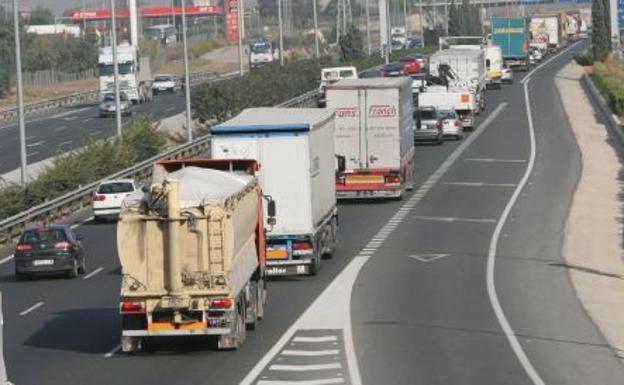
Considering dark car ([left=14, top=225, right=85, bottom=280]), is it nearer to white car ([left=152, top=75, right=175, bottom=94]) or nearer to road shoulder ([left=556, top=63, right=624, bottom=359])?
road shoulder ([left=556, top=63, right=624, bottom=359])

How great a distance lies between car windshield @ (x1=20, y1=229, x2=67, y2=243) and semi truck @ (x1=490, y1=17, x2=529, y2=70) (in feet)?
318

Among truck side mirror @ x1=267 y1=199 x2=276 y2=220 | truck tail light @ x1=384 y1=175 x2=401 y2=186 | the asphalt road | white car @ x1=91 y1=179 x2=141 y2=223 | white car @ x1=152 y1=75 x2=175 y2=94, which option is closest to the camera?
truck side mirror @ x1=267 y1=199 x2=276 y2=220

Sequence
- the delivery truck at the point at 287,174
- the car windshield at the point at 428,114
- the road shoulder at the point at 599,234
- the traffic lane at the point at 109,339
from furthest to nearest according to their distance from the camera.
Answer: the car windshield at the point at 428,114 → the delivery truck at the point at 287,174 → the road shoulder at the point at 599,234 → the traffic lane at the point at 109,339

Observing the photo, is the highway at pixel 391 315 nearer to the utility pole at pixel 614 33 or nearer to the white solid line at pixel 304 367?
the white solid line at pixel 304 367

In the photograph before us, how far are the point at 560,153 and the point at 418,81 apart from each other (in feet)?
82.5

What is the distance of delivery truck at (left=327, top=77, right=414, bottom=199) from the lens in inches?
Result: 2044

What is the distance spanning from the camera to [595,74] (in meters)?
115

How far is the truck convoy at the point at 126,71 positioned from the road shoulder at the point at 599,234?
40363 millimetres

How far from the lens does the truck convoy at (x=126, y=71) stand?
117 metres

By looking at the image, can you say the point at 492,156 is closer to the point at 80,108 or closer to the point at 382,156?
the point at 382,156

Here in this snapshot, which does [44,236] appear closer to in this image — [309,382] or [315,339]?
[315,339]

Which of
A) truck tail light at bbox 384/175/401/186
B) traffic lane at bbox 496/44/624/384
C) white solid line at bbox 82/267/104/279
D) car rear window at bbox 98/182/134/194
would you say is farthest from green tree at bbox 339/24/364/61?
white solid line at bbox 82/267/104/279

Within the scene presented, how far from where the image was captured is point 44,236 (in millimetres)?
41250

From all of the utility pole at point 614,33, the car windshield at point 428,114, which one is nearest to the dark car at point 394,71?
the utility pole at point 614,33
